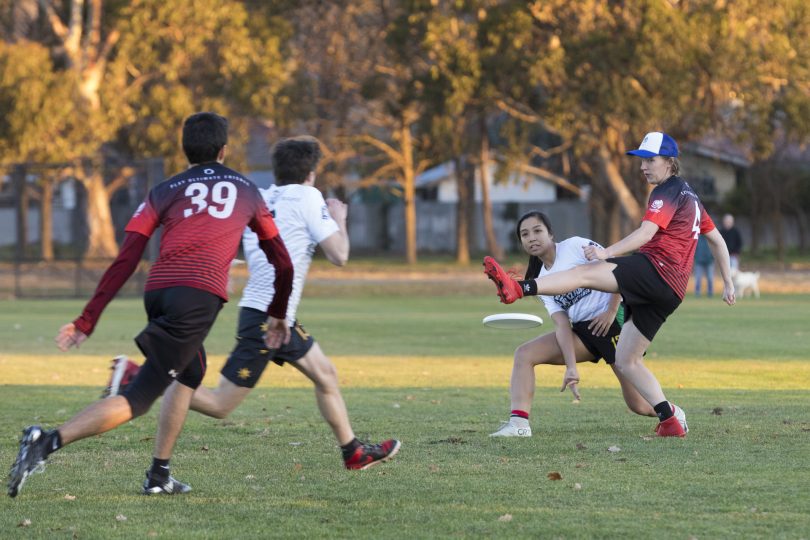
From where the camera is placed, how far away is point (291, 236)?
7.54 meters

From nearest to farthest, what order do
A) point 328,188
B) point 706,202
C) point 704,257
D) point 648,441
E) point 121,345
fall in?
point 648,441
point 121,345
point 704,257
point 328,188
point 706,202

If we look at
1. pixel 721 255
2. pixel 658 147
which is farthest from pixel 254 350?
pixel 721 255

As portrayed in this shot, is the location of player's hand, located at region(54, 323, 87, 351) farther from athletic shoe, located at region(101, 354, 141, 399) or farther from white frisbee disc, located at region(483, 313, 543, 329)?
white frisbee disc, located at region(483, 313, 543, 329)

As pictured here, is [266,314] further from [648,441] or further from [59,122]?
[59,122]

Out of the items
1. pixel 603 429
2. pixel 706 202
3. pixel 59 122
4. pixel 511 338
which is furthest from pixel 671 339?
pixel 706 202

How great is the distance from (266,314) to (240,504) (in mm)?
1094

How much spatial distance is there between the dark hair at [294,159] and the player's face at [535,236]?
1988 mm

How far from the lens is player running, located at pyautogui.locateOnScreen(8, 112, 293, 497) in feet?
21.8

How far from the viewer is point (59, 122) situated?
40281 mm

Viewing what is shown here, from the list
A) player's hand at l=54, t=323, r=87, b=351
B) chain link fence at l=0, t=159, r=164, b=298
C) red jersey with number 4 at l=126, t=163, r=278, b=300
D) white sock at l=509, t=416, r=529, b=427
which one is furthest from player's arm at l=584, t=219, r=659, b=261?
chain link fence at l=0, t=159, r=164, b=298

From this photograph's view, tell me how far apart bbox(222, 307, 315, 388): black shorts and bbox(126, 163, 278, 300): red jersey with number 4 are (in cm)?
64

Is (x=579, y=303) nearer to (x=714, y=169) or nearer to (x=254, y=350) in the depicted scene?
(x=254, y=350)

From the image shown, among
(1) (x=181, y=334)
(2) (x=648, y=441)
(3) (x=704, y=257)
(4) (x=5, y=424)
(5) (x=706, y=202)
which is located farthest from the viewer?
(5) (x=706, y=202)

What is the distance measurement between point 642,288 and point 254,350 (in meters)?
2.64
